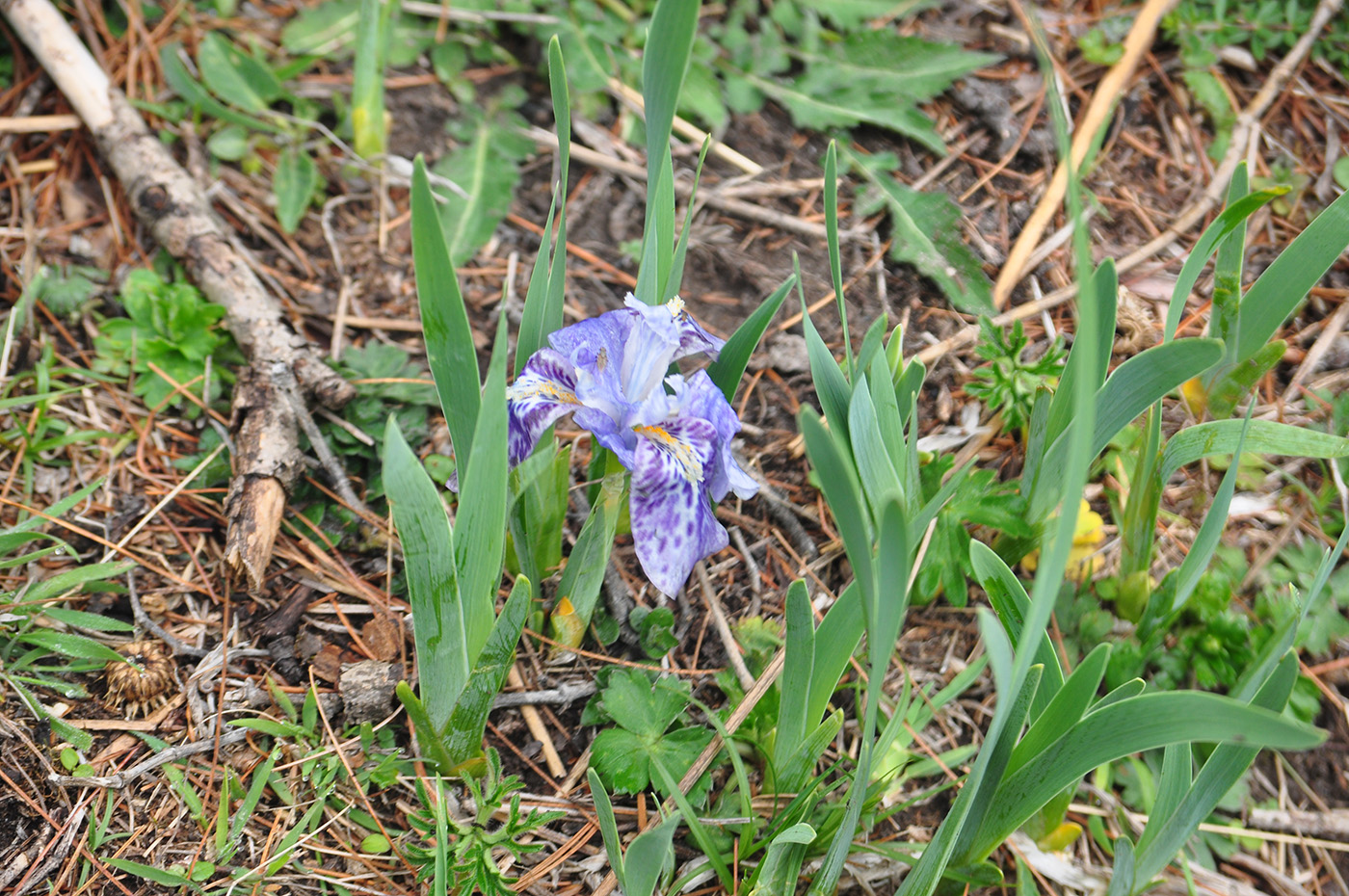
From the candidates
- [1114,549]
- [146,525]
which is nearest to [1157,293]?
[1114,549]

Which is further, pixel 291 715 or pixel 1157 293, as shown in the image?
pixel 1157 293

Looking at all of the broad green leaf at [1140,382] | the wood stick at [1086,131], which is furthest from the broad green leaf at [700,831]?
the wood stick at [1086,131]

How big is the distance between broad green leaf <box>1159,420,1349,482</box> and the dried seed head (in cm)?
164

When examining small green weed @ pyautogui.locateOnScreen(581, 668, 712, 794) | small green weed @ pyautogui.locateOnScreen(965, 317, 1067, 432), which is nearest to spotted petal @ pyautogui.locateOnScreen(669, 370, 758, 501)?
small green weed @ pyautogui.locateOnScreen(581, 668, 712, 794)

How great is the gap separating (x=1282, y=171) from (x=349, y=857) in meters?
2.56

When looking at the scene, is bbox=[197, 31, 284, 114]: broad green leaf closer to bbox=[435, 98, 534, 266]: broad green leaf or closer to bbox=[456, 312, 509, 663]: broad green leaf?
bbox=[435, 98, 534, 266]: broad green leaf

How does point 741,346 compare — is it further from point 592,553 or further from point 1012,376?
point 1012,376

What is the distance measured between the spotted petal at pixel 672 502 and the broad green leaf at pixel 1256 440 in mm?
801

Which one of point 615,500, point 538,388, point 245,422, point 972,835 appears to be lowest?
point 972,835

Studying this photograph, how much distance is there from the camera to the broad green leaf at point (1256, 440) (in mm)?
1451

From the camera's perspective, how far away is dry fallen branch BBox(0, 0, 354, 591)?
1.56 metres

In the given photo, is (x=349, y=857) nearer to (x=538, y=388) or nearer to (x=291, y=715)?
(x=291, y=715)

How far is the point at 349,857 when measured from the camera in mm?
1302

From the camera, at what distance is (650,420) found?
1.29m
